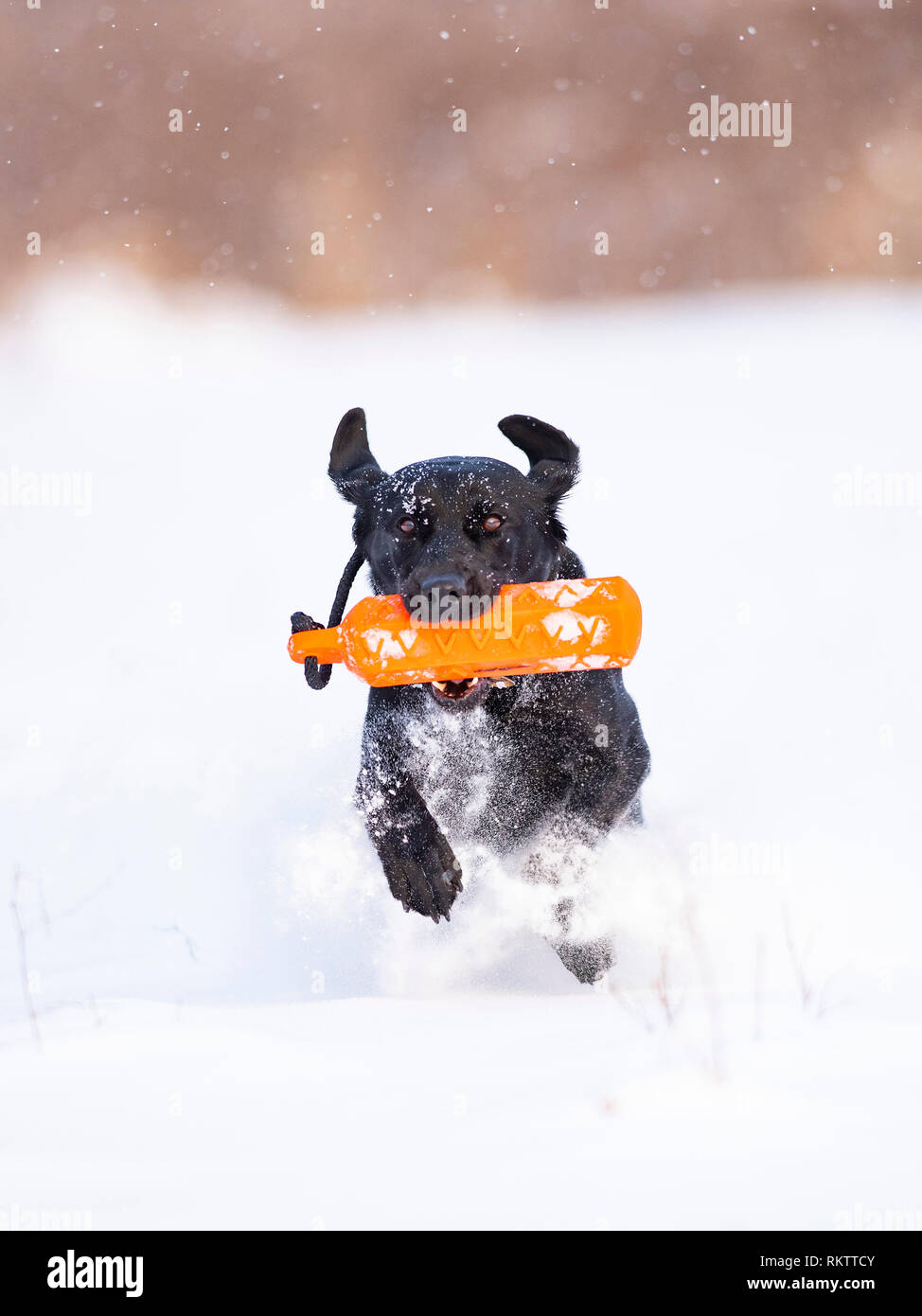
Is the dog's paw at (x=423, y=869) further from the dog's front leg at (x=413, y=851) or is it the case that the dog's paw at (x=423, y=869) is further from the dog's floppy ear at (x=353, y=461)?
the dog's floppy ear at (x=353, y=461)

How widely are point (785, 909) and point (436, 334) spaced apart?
4507 millimetres

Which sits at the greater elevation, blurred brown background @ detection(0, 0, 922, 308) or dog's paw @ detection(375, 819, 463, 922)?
blurred brown background @ detection(0, 0, 922, 308)

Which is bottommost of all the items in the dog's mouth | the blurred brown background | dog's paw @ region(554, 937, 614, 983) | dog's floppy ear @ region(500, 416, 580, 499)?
dog's paw @ region(554, 937, 614, 983)

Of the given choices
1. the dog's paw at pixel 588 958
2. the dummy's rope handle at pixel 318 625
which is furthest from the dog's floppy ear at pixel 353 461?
the dog's paw at pixel 588 958

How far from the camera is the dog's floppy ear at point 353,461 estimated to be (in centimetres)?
314

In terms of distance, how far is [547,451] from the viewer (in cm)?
318

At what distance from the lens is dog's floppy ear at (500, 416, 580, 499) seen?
3088 millimetres

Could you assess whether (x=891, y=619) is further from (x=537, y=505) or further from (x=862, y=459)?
(x=537, y=505)

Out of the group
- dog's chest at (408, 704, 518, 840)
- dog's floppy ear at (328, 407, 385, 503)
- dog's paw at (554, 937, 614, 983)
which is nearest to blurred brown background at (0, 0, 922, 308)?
dog's floppy ear at (328, 407, 385, 503)

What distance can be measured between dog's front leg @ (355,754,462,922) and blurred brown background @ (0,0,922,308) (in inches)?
181

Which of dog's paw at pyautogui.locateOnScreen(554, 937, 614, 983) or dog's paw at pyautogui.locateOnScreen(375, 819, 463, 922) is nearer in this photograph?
dog's paw at pyautogui.locateOnScreen(375, 819, 463, 922)

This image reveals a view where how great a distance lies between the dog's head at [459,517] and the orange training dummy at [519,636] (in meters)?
0.05

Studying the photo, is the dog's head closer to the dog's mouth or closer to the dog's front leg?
the dog's mouth

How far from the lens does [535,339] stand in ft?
21.5
